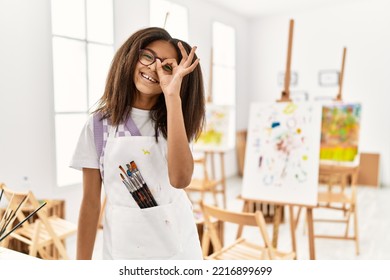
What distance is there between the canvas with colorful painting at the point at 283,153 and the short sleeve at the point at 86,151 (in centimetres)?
138

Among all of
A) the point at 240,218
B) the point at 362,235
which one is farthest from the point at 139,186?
the point at 362,235

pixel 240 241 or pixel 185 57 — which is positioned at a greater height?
pixel 185 57

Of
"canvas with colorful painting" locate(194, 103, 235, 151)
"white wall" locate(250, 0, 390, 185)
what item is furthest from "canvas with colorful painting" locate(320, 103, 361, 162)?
"canvas with colorful painting" locate(194, 103, 235, 151)

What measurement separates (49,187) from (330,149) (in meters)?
2.70

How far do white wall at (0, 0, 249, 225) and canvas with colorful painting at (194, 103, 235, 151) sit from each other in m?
2.54

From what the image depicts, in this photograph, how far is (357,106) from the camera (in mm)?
3225

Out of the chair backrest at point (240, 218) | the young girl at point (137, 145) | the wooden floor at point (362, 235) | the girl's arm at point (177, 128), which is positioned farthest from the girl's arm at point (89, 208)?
the wooden floor at point (362, 235)

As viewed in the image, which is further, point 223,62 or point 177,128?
point 223,62

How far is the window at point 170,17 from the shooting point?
140 cm

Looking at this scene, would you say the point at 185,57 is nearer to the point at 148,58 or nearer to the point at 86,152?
the point at 148,58

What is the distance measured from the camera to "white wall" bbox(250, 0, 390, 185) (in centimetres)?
218

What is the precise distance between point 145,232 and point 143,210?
0.07 metres

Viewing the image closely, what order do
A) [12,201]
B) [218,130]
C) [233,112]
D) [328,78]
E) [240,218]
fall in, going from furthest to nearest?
[218,130] → [233,112] → [328,78] → [240,218] → [12,201]

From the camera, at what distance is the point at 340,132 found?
358cm
